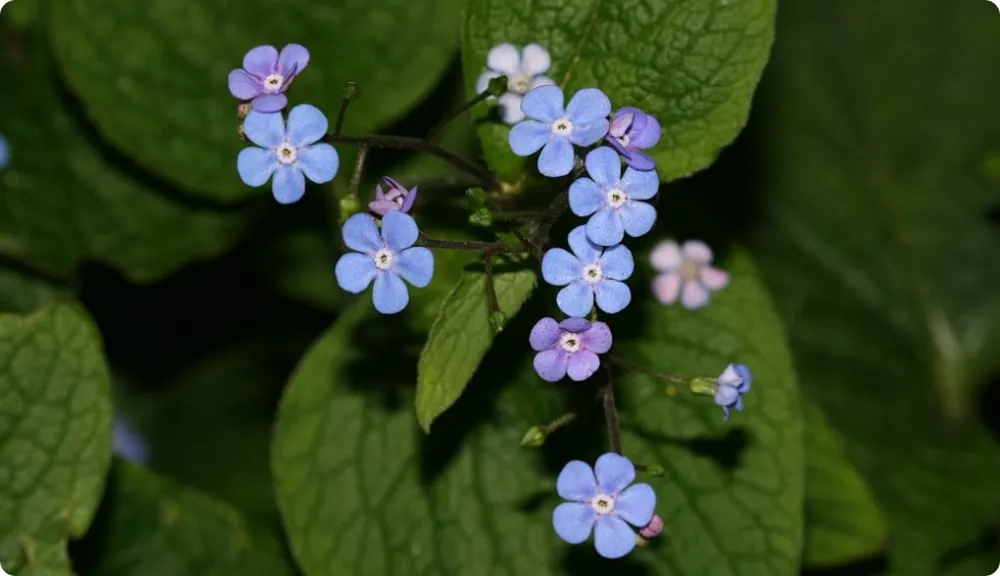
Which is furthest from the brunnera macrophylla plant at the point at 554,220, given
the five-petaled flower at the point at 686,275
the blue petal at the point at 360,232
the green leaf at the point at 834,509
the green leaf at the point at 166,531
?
the green leaf at the point at 166,531

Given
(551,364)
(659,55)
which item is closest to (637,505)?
(551,364)

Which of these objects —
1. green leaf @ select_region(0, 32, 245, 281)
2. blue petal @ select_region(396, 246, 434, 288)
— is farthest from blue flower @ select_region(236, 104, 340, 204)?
green leaf @ select_region(0, 32, 245, 281)

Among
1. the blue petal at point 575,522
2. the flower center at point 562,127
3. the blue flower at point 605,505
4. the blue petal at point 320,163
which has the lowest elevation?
the blue petal at point 575,522

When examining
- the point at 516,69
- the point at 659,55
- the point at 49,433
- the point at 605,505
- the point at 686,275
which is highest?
the point at 659,55

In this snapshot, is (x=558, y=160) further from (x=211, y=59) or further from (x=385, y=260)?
(x=211, y=59)

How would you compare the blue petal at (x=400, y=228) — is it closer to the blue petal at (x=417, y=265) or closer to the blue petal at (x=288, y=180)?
the blue petal at (x=417, y=265)

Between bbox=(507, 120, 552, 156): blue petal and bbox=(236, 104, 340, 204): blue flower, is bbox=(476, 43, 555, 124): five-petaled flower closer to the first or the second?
bbox=(507, 120, 552, 156): blue petal
